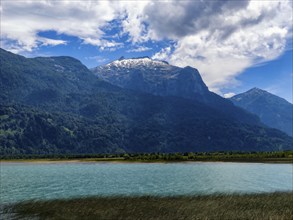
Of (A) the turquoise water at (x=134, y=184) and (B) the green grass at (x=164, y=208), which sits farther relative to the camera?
(A) the turquoise water at (x=134, y=184)

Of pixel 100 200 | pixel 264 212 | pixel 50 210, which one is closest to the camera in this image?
pixel 264 212

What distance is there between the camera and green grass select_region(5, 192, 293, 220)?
4866 cm

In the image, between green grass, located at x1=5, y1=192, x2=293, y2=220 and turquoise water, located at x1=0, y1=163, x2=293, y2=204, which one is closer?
green grass, located at x1=5, y1=192, x2=293, y2=220

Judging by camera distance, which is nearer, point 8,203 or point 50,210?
point 50,210

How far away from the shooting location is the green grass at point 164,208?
160ft

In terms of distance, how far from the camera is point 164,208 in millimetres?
54562

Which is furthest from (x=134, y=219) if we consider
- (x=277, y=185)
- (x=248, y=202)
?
(x=277, y=185)

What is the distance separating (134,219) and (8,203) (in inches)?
1008

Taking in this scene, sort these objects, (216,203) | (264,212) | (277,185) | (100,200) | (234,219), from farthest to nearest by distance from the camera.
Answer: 1. (277,185)
2. (100,200)
3. (216,203)
4. (264,212)
5. (234,219)

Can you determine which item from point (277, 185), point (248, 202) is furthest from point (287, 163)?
point (248, 202)

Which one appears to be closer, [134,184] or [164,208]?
[164,208]

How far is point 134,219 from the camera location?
46.7 m

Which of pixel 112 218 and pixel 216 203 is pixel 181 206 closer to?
pixel 216 203

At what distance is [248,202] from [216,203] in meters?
5.59
